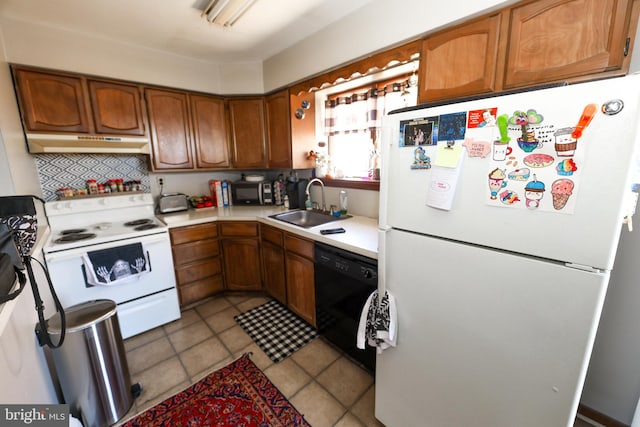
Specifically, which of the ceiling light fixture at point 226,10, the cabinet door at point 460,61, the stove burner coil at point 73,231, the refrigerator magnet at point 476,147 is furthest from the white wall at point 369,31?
the stove burner coil at point 73,231

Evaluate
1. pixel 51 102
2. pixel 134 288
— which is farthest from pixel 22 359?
pixel 51 102

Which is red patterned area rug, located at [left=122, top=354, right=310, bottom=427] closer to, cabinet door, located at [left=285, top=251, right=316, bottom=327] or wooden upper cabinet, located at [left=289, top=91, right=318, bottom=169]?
cabinet door, located at [left=285, top=251, right=316, bottom=327]

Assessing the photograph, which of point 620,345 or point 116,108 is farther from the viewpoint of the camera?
point 116,108

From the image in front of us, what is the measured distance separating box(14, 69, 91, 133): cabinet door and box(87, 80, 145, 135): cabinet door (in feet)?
0.25

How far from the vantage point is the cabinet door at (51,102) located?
194cm

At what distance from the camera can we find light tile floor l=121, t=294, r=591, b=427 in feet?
5.10

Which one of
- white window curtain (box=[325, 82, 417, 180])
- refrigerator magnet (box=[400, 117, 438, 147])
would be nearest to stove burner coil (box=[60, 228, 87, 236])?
white window curtain (box=[325, 82, 417, 180])

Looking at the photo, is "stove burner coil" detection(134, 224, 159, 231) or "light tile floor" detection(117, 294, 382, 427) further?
"stove burner coil" detection(134, 224, 159, 231)

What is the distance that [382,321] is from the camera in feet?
4.00

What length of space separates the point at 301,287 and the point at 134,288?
4.50ft

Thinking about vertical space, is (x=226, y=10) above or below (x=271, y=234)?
above

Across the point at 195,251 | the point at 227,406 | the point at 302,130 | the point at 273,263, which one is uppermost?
the point at 302,130

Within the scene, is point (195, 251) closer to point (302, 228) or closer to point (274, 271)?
point (274, 271)

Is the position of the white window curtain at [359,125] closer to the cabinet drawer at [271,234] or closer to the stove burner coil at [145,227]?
the cabinet drawer at [271,234]
